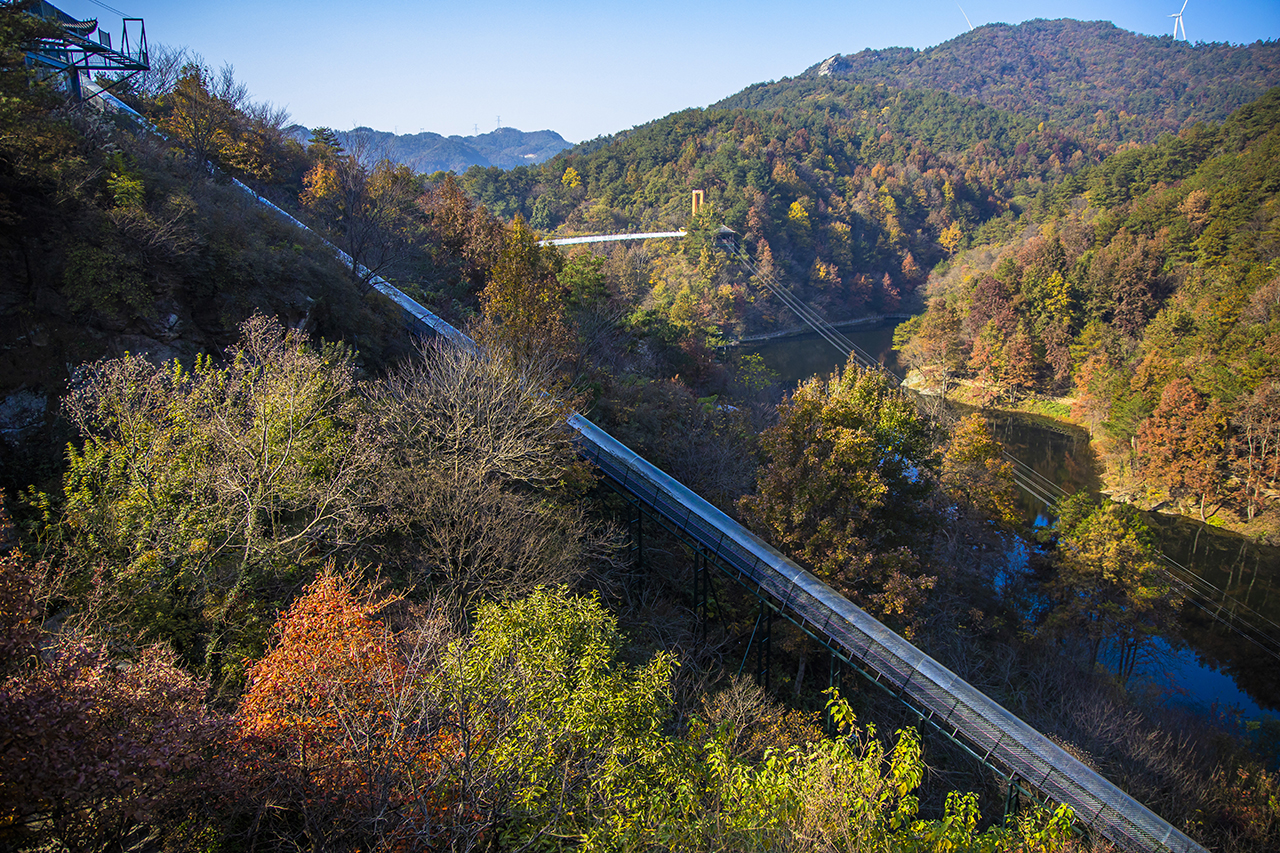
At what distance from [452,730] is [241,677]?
189 inches

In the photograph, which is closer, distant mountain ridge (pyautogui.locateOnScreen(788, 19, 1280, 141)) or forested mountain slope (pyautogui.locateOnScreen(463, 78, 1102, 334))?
forested mountain slope (pyautogui.locateOnScreen(463, 78, 1102, 334))

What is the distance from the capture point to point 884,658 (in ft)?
49.6

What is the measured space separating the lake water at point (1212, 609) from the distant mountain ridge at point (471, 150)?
350 ft

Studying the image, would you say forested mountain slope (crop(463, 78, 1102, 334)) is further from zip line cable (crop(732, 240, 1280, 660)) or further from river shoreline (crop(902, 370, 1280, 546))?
river shoreline (crop(902, 370, 1280, 546))

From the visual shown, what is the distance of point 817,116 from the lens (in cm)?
13025

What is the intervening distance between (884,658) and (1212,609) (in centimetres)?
2370

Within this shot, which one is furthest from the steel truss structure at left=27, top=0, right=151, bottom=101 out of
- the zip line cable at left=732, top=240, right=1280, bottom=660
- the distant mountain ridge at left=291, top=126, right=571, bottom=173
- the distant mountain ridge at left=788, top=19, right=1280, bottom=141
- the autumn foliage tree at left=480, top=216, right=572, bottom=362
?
the distant mountain ridge at left=788, top=19, right=1280, bottom=141

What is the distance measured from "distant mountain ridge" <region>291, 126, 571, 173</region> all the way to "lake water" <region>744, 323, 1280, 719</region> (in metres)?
107

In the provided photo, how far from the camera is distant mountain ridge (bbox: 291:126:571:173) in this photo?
14188 centimetres

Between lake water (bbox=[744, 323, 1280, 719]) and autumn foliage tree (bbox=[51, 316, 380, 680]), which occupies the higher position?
autumn foliage tree (bbox=[51, 316, 380, 680])

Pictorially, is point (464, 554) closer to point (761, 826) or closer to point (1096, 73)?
point (761, 826)

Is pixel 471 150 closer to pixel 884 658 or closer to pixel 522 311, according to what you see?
pixel 522 311

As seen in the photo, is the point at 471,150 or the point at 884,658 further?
the point at 471,150

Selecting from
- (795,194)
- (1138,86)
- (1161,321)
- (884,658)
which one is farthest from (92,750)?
(1138,86)
